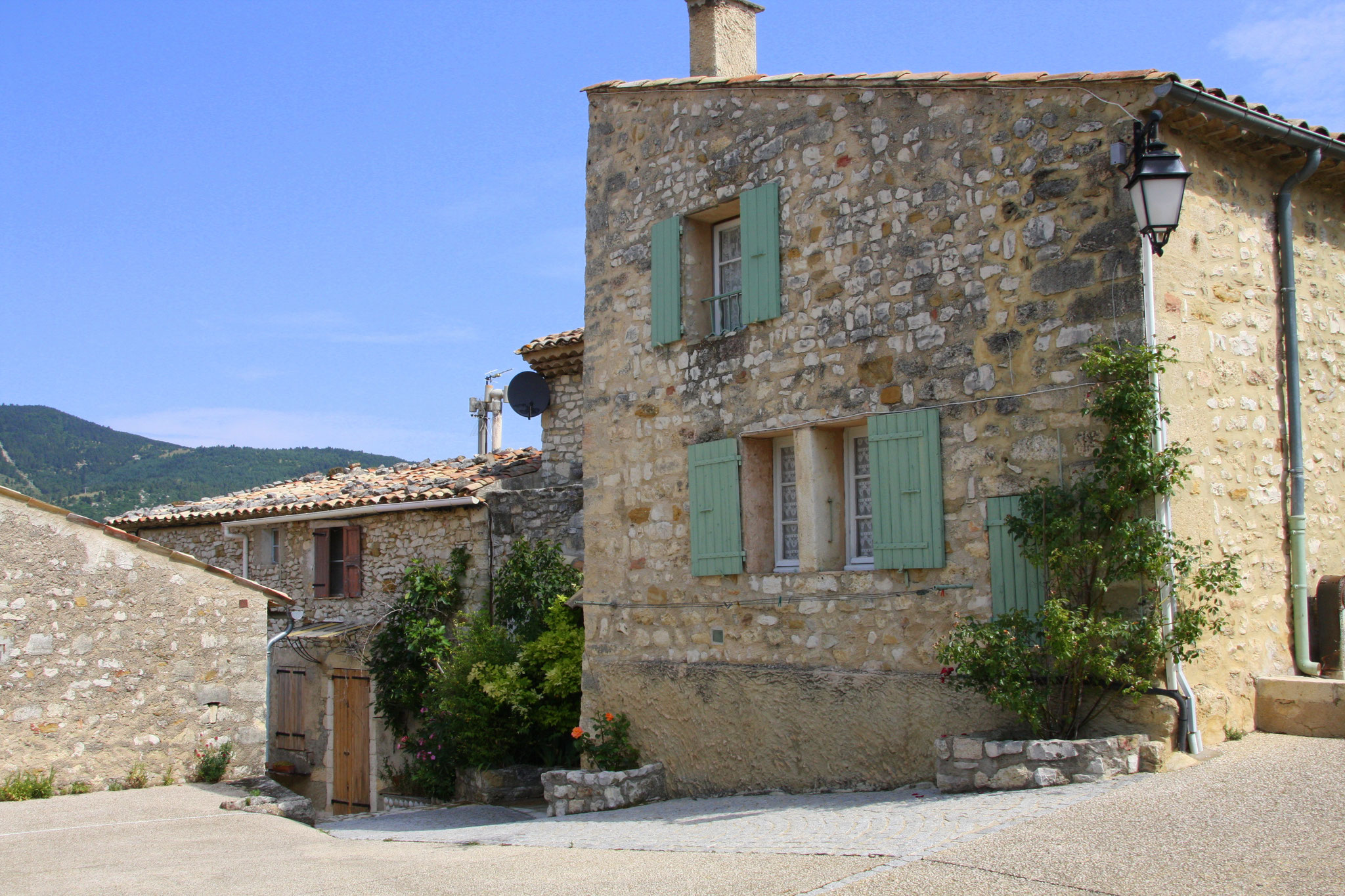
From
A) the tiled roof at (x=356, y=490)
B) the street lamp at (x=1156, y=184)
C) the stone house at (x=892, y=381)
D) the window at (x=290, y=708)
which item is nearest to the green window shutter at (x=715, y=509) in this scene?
the stone house at (x=892, y=381)

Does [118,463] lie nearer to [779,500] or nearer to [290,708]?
[290,708]

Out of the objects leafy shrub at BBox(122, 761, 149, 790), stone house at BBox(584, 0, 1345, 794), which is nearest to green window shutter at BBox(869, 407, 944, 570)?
stone house at BBox(584, 0, 1345, 794)

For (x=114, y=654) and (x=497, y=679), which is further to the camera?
(x=497, y=679)

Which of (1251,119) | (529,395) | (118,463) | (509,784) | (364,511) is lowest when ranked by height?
(509,784)

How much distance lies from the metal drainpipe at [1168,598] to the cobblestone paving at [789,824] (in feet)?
1.95

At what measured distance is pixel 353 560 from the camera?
599 inches

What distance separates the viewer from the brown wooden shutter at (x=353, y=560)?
1514cm

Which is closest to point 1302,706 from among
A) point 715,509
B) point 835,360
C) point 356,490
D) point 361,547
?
point 835,360

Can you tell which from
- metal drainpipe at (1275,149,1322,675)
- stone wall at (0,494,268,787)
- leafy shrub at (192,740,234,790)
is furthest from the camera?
leafy shrub at (192,740,234,790)

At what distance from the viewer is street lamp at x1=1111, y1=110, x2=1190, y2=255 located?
21.0ft

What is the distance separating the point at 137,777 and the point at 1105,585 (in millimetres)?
8198

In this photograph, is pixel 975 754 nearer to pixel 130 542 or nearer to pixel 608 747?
pixel 608 747

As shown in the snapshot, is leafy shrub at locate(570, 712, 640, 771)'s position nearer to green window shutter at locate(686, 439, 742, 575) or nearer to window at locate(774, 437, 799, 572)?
green window shutter at locate(686, 439, 742, 575)

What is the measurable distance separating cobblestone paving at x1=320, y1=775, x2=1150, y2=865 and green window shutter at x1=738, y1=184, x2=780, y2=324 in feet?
12.8
